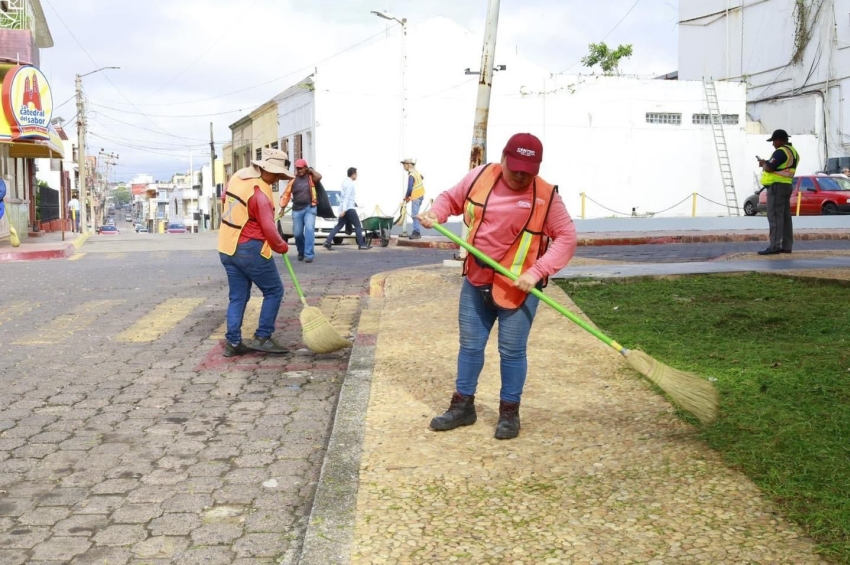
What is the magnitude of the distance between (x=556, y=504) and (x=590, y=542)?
1.26ft

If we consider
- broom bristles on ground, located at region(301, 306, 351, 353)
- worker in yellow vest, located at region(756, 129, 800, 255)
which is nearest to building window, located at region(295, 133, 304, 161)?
worker in yellow vest, located at region(756, 129, 800, 255)

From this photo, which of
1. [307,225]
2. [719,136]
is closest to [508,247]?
[307,225]

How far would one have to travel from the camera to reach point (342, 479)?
4141 millimetres

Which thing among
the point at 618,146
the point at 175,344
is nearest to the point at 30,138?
the point at 175,344

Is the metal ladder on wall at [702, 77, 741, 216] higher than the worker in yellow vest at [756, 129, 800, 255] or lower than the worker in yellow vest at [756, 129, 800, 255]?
higher

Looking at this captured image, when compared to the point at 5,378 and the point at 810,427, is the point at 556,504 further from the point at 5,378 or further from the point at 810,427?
the point at 5,378

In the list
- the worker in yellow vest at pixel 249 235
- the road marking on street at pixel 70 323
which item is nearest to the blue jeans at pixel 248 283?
the worker in yellow vest at pixel 249 235

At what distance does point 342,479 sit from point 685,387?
1736mm

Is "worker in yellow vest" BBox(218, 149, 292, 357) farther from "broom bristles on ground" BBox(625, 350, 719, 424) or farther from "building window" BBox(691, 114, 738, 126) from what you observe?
"building window" BBox(691, 114, 738, 126)

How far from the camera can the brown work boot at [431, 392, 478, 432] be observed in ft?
16.1

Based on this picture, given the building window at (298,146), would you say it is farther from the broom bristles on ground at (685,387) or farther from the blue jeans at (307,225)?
the broom bristles on ground at (685,387)

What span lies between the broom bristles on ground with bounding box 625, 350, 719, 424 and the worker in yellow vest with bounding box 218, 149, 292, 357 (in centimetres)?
312

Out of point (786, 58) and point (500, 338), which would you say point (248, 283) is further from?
point (786, 58)

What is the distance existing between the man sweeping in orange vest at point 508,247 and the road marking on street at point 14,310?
19.8 feet
